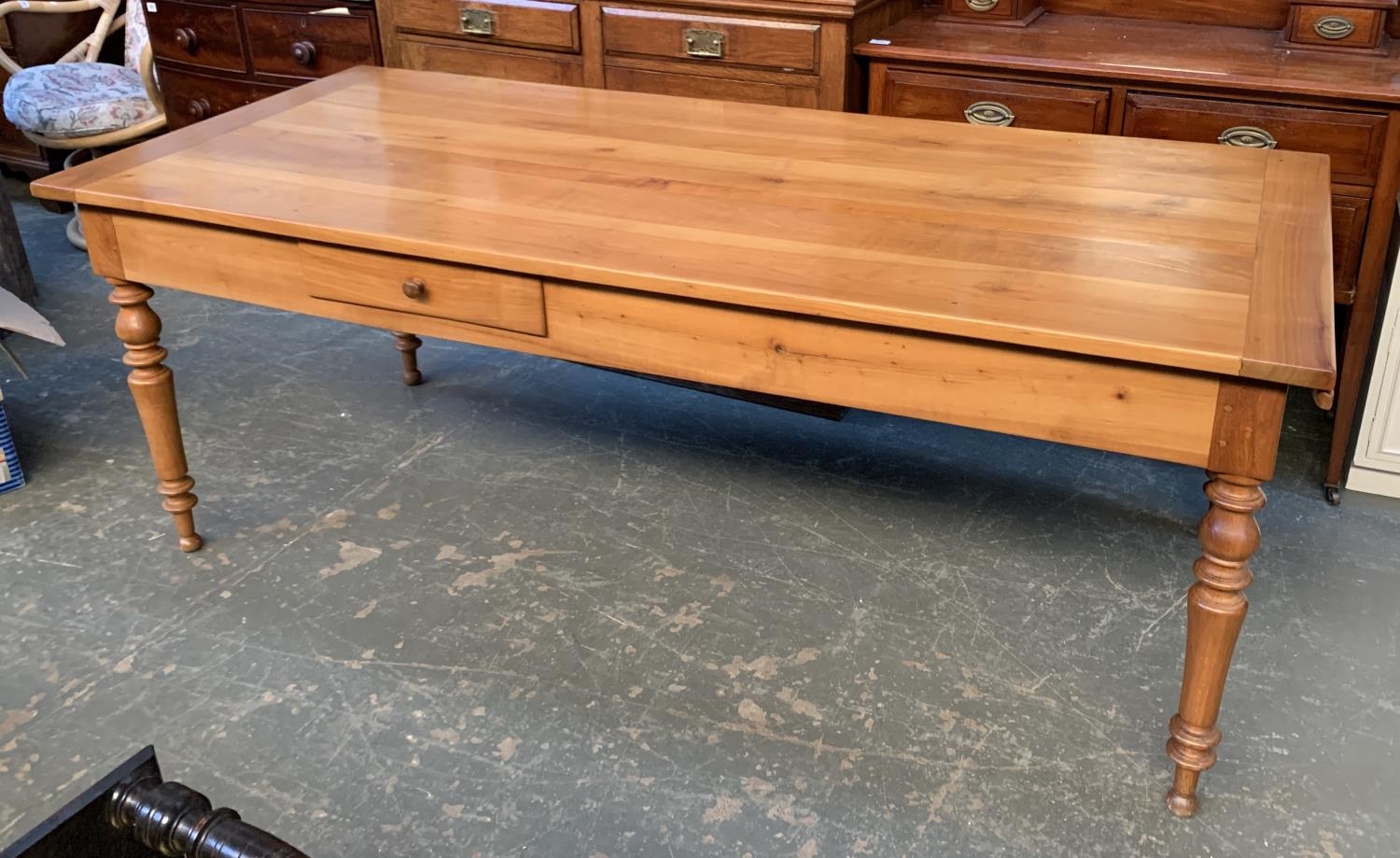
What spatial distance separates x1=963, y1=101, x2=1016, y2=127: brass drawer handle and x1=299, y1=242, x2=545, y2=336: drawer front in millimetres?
1324

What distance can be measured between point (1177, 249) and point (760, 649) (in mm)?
940

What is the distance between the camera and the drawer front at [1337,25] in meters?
2.68

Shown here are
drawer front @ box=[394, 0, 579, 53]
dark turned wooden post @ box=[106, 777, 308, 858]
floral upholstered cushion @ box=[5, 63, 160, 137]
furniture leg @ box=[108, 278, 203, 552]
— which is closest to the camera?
dark turned wooden post @ box=[106, 777, 308, 858]

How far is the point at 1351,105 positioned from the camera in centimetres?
246

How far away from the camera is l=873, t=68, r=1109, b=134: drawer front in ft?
8.86

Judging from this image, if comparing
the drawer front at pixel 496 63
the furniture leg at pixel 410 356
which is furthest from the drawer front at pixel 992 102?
the furniture leg at pixel 410 356

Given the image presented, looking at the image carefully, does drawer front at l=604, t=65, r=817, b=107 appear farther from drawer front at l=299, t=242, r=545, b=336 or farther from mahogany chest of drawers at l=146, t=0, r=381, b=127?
drawer front at l=299, t=242, r=545, b=336

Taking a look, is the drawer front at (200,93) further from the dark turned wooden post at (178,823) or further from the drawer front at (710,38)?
the dark turned wooden post at (178,823)

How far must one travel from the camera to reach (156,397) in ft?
7.64

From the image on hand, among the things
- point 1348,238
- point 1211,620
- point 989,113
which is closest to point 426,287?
point 1211,620

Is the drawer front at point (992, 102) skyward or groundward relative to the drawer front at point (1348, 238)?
skyward

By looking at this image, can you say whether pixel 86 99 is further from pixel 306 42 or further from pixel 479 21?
pixel 479 21

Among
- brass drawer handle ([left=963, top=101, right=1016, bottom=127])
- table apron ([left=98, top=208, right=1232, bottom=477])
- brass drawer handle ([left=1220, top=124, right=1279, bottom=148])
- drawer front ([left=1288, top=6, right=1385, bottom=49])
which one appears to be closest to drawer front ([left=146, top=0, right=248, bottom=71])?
table apron ([left=98, top=208, right=1232, bottom=477])

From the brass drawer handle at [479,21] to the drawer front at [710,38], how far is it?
13.6 inches
